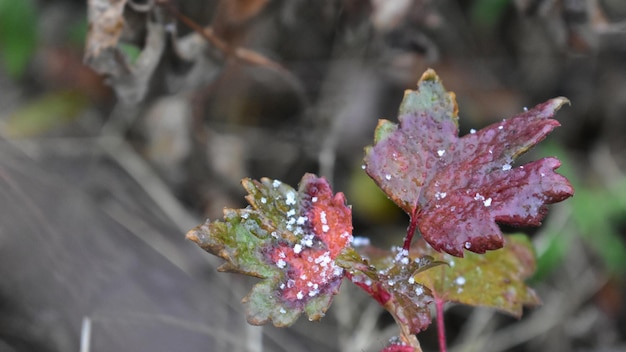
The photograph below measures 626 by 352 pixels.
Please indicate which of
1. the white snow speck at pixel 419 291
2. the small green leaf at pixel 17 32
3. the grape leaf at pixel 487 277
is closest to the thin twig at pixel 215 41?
the small green leaf at pixel 17 32

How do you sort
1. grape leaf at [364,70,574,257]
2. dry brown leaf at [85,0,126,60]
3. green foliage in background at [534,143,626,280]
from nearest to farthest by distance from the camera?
grape leaf at [364,70,574,257] < dry brown leaf at [85,0,126,60] < green foliage in background at [534,143,626,280]

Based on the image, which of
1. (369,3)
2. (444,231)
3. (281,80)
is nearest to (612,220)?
(369,3)

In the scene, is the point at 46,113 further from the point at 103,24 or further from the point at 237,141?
the point at 103,24

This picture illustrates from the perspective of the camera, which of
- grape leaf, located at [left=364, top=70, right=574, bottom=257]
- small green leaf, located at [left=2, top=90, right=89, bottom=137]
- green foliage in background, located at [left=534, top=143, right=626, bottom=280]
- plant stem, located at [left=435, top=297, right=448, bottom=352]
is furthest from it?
small green leaf, located at [left=2, top=90, right=89, bottom=137]

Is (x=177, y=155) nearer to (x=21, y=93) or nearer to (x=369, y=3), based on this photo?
(x=21, y=93)

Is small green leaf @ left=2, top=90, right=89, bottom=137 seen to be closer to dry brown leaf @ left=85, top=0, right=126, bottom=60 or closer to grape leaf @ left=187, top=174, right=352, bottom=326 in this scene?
dry brown leaf @ left=85, top=0, right=126, bottom=60

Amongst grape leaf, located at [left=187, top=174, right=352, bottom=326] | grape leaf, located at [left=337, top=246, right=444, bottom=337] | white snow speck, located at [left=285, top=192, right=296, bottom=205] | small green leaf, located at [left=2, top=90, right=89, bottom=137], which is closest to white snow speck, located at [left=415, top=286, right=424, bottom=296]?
grape leaf, located at [left=337, top=246, right=444, bottom=337]

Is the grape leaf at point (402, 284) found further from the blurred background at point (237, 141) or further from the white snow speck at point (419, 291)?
the blurred background at point (237, 141)
